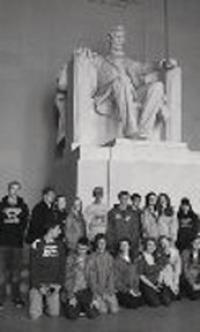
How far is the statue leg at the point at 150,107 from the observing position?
32.7ft

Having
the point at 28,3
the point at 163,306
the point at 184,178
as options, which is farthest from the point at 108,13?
the point at 163,306

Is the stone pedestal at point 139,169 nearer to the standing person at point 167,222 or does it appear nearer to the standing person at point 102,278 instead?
the standing person at point 167,222

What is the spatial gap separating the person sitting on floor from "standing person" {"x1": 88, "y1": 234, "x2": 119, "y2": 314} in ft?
0.20

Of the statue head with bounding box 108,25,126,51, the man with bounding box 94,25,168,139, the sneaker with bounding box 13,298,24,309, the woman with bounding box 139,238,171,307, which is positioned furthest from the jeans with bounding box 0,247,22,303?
the statue head with bounding box 108,25,126,51

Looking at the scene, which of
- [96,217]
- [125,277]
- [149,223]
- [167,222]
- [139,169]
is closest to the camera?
[125,277]

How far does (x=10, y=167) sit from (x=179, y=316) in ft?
20.2

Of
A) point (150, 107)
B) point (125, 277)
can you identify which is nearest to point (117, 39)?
point (150, 107)

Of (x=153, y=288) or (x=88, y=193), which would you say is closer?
(x=153, y=288)

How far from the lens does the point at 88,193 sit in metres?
9.42

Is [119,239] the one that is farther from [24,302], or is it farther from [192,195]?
[192,195]

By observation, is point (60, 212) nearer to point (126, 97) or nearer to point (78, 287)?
point (78, 287)

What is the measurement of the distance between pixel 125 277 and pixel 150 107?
3.42 m

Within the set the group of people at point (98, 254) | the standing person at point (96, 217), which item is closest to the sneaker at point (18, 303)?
the group of people at point (98, 254)

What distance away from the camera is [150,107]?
998cm
